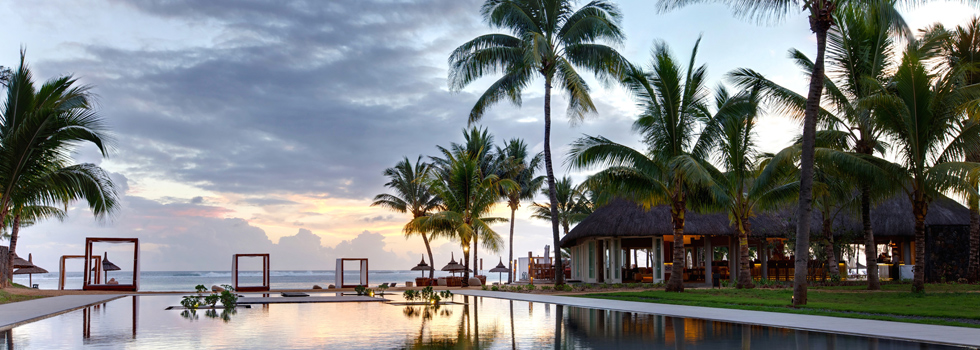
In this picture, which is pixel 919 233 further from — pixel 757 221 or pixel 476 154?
pixel 476 154

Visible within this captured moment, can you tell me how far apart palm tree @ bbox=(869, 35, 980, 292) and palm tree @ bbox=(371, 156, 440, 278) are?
2315 cm

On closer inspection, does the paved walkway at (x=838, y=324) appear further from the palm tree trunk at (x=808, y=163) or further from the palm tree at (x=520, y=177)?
the palm tree at (x=520, y=177)

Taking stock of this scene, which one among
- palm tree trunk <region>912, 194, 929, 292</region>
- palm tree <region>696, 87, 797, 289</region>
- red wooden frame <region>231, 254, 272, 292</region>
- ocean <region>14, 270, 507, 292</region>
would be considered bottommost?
ocean <region>14, 270, 507, 292</region>

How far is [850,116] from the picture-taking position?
18.0 m

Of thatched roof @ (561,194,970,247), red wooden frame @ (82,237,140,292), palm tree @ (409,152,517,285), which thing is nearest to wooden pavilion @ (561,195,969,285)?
thatched roof @ (561,194,970,247)

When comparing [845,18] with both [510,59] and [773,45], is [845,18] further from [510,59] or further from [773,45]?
[510,59]

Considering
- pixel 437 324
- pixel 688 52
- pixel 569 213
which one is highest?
pixel 688 52

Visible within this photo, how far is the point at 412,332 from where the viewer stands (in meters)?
9.00

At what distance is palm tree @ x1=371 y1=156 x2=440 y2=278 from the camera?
36.5 meters

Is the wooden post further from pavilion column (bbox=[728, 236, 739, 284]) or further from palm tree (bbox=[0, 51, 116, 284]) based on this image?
Result: pavilion column (bbox=[728, 236, 739, 284])

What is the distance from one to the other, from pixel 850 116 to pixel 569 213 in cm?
2526

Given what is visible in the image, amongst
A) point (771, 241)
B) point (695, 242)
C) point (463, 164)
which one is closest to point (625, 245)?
point (695, 242)

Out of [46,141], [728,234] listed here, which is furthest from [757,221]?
[46,141]

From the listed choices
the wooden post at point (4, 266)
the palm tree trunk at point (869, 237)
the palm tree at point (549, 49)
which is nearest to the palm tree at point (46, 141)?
the wooden post at point (4, 266)
